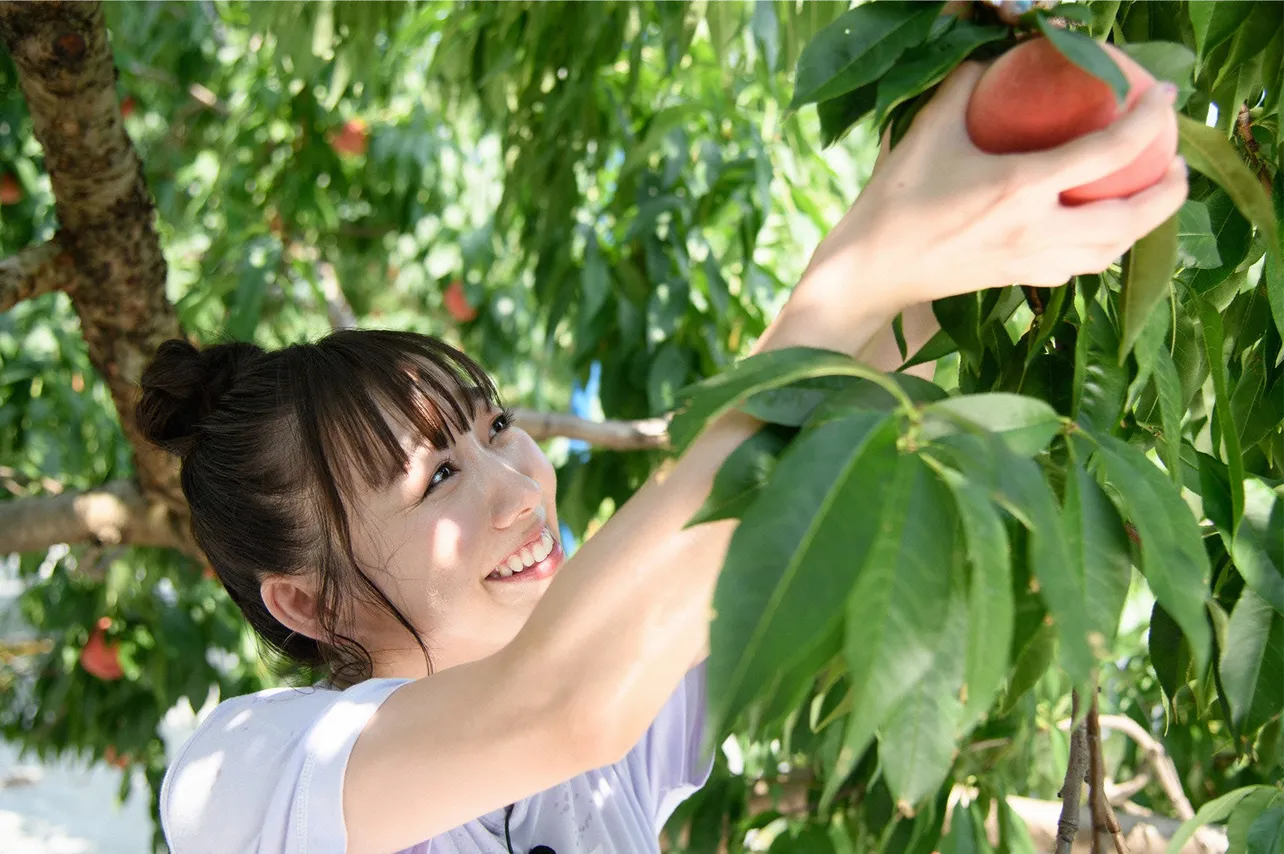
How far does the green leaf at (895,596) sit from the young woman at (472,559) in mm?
121

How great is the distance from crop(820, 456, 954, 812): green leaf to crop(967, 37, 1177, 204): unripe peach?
0.17 metres

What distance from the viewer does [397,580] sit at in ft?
3.30

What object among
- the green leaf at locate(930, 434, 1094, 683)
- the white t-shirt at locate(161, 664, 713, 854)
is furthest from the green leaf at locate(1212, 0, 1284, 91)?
the white t-shirt at locate(161, 664, 713, 854)

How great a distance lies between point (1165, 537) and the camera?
499 millimetres

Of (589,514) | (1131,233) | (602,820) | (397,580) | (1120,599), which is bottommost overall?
(589,514)

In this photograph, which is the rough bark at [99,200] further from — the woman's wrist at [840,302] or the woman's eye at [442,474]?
the woman's wrist at [840,302]

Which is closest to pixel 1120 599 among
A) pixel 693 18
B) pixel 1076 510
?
pixel 1076 510

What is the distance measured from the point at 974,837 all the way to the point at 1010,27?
55 centimetres

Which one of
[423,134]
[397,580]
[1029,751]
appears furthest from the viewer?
[423,134]

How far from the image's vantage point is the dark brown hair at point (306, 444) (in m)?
1.00

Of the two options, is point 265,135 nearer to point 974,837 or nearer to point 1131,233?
point 974,837

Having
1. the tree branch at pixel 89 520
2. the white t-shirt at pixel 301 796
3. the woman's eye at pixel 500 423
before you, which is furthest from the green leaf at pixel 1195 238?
the tree branch at pixel 89 520

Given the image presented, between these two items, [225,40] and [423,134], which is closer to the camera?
[423,134]

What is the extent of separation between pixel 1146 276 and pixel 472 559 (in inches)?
22.1
